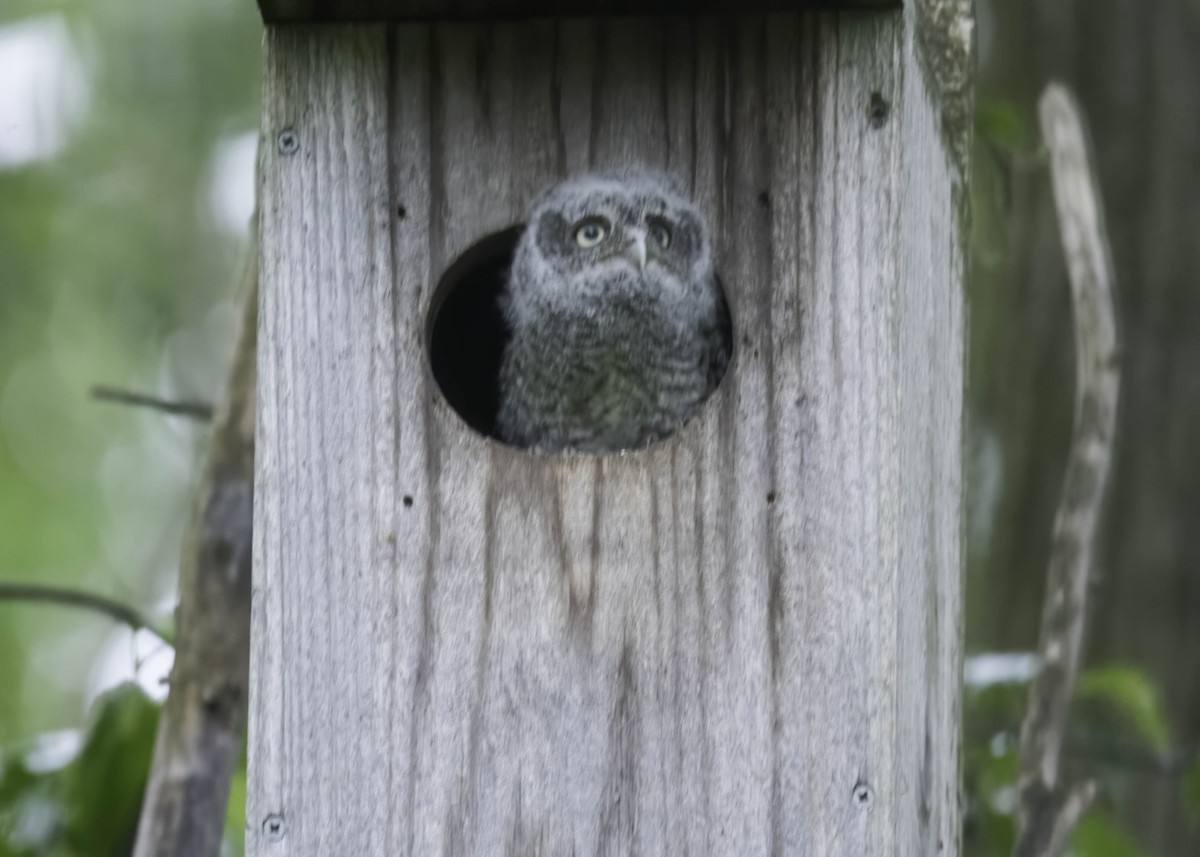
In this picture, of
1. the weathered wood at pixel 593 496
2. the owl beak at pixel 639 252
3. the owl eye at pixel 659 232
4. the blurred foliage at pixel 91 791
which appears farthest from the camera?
the blurred foliage at pixel 91 791

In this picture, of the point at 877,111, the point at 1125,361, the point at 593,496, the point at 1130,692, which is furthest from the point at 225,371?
the point at 1125,361

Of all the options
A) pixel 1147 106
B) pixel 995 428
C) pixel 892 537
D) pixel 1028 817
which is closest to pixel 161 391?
pixel 995 428

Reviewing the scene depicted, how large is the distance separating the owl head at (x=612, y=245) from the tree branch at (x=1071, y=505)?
2.84 ft

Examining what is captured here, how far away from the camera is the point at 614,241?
2.81 metres

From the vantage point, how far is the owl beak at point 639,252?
2730 millimetres

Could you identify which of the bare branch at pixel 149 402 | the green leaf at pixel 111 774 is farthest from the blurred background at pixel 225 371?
the bare branch at pixel 149 402

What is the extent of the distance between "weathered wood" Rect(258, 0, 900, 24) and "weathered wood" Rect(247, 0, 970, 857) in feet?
0.07

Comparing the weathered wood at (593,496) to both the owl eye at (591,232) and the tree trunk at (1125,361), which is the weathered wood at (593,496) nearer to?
the owl eye at (591,232)

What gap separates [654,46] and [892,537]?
2.60ft

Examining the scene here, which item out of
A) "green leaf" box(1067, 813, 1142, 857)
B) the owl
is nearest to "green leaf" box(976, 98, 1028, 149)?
the owl

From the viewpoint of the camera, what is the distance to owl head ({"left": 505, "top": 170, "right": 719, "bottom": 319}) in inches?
98.8

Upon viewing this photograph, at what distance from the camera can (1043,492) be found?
15.9 feet

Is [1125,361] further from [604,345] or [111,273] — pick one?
[111,273]

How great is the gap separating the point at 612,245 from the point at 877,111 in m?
0.65
